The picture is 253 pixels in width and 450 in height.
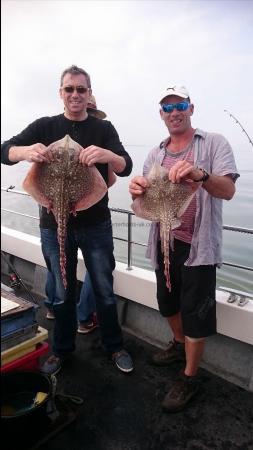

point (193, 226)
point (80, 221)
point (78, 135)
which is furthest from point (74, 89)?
point (193, 226)

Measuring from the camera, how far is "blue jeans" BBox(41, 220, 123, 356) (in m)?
2.76

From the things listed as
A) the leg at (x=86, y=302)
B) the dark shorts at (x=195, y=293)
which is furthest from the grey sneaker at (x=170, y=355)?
the leg at (x=86, y=302)

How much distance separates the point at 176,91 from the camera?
2.40 metres

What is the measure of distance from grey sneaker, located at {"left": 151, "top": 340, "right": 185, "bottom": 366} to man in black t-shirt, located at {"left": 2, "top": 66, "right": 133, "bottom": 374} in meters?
0.27

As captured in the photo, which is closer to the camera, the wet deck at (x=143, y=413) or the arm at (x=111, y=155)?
the arm at (x=111, y=155)

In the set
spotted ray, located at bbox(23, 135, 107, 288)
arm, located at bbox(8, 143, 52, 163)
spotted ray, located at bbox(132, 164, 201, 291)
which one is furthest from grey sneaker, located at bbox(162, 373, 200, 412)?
arm, located at bbox(8, 143, 52, 163)

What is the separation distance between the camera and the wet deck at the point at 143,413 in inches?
91.7

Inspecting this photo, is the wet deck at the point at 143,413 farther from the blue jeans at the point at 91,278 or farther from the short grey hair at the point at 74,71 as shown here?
the short grey hair at the point at 74,71

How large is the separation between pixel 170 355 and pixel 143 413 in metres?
0.67

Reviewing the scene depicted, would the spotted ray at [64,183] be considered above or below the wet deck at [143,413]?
above

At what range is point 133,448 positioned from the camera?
228 centimetres

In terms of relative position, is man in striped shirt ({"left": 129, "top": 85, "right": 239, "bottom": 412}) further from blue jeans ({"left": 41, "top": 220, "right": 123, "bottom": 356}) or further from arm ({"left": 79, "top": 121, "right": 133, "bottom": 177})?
blue jeans ({"left": 41, "top": 220, "right": 123, "bottom": 356})

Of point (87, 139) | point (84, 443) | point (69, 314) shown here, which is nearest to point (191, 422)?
point (84, 443)

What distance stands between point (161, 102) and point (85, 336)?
2411 mm
